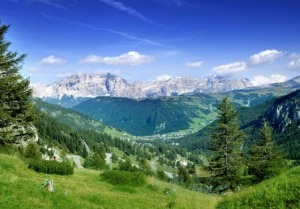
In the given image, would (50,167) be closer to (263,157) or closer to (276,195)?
(276,195)

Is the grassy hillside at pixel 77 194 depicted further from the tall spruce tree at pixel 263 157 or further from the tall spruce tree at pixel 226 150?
the tall spruce tree at pixel 263 157

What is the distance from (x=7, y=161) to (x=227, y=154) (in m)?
41.4

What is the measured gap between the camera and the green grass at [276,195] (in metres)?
14.0

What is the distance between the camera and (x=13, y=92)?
45406 millimetres

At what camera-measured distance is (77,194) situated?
74.5 ft

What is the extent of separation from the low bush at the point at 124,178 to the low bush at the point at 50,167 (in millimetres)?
3164

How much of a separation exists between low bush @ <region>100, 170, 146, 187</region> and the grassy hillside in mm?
607

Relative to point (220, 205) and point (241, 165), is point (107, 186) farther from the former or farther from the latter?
point (241, 165)

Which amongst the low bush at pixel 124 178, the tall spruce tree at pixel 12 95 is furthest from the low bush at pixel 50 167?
the tall spruce tree at pixel 12 95

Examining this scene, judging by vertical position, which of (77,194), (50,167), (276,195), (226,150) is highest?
(276,195)

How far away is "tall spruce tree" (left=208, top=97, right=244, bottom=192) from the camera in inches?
2391

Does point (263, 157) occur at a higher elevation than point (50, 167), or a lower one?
lower

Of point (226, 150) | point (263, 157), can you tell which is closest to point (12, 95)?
point (226, 150)

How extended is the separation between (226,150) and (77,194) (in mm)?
42906
